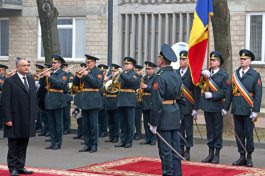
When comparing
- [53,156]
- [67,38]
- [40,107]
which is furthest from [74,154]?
[67,38]

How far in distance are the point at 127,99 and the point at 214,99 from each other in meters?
3.38

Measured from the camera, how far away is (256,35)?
28531mm

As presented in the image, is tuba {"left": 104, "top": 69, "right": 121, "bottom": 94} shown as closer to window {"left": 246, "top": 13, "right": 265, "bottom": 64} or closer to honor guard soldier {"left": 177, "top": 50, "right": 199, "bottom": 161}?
honor guard soldier {"left": 177, "top": 50, "right": 199, "bottom": 161}

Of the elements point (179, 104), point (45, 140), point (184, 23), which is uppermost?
point (184, 23)

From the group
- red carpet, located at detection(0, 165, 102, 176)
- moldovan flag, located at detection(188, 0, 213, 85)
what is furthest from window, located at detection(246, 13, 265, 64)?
red carpet, located at detection(0, 165, 102, 176)

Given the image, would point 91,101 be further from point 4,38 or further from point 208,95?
point 4,38

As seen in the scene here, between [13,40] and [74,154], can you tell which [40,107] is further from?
[13,40]

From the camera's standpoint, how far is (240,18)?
28.4 metres

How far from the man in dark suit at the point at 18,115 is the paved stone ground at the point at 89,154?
126 cm

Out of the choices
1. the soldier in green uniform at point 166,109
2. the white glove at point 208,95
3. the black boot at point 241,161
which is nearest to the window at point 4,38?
the white glove at point 208,95

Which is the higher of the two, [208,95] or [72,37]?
[72,37]

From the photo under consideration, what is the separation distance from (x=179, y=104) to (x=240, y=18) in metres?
16.5

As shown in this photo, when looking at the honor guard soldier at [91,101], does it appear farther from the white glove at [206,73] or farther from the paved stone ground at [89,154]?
the white glove at [206,73]

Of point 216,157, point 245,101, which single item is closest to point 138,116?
point 216,157
